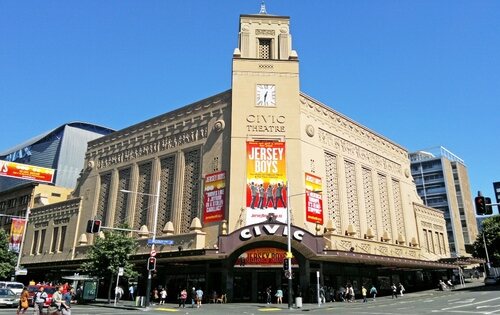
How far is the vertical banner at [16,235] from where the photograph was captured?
48.8 m

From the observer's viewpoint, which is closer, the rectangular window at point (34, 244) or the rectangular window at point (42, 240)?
the rectangular window at point (42, 240)

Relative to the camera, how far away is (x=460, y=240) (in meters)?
99.8

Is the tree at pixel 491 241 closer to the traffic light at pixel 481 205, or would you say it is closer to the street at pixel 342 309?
the street at pixel 342 309

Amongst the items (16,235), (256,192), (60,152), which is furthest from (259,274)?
(60,152)

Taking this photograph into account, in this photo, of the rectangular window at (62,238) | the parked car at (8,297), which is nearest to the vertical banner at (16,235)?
the rectangular window at (62,238)

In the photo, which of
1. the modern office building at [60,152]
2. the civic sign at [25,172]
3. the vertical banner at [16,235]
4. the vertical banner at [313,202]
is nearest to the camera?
the vertical banner at [313,202]

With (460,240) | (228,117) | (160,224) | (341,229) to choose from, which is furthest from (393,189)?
(460,240)

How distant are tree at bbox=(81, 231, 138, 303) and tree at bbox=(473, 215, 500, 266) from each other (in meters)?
53.1

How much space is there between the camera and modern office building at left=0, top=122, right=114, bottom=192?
85188mm

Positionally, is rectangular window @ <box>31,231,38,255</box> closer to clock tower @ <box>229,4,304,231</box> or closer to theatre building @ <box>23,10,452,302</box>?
theatre building @ <box>23,10,452,302</box>

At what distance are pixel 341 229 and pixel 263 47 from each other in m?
22.0

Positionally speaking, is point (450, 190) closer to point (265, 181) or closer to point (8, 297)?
point (265, 181)

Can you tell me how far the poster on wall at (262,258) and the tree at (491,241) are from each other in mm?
41292

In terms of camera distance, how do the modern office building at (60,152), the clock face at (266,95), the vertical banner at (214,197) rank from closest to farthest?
1. the vertical banner at (214,197)
2. the clock face at (266,95)
3. the modern office building at (60,152)
